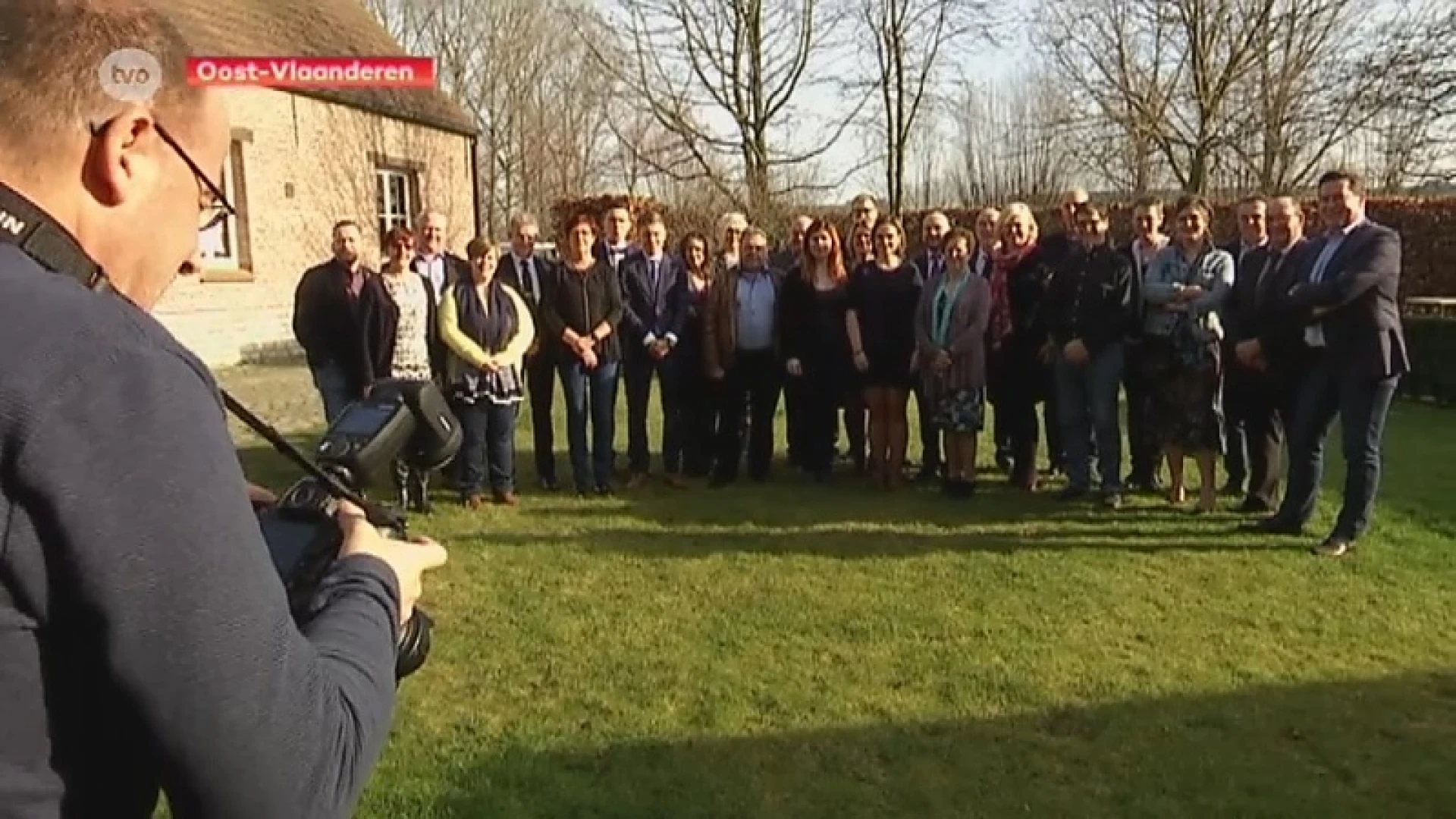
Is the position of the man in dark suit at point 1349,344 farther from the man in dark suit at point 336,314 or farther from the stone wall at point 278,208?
the stone wall at point 278,208

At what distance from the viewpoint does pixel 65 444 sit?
1.00 m

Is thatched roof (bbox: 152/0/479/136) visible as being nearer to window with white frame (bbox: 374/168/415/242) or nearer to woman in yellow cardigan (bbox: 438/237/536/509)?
window with white frame (bbox: 374/168/415/242)

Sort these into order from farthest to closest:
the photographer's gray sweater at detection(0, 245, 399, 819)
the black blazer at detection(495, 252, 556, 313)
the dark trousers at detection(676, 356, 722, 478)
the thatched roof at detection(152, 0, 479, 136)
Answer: the thatched roof at detection(152, 0, 479, 136) < the dark trousers at detection(676, 356, 722, 478) < the black blazer at detection(495, 252, 556, 313) < the photographer's gray sweater at detection(0, 245, 399, 819)

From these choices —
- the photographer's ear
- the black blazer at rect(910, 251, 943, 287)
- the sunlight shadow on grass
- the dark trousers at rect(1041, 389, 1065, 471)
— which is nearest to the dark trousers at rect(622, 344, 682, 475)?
the black blazer at rect(910, 251, 943, 287)

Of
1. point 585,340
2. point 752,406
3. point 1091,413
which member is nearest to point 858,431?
point 752,406

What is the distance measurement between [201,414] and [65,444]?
13cm

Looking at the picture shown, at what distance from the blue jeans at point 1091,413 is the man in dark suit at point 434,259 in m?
4.24

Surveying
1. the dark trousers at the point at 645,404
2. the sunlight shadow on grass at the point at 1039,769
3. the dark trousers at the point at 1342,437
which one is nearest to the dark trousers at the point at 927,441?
the dark trousers at the point at 645,404

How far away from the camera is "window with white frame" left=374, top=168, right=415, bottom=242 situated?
2231 cm

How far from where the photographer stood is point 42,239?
3.67 feet

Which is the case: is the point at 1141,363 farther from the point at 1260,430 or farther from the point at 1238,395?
the point at 1260,430

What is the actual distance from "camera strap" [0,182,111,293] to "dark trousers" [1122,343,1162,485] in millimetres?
7357

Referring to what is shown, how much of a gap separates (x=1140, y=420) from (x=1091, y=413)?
34 centimetres

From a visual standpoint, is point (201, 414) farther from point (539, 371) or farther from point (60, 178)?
point (539, 371)
